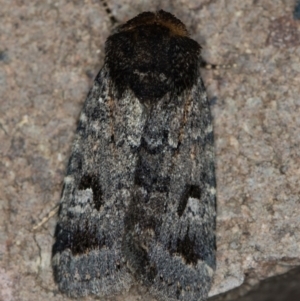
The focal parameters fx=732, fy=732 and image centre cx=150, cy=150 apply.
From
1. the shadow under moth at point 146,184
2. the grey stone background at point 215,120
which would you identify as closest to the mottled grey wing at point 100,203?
the shadow under moth at point 146,184

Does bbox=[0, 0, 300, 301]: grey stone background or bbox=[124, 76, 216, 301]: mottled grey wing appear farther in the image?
bbox=[0, 0, 300, 301]: grey stone background

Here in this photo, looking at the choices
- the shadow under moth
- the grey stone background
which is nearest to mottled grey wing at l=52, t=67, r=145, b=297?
the shadow under moth

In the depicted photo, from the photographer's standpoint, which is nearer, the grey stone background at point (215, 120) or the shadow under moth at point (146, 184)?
the shadow under moth at point (146, 184)

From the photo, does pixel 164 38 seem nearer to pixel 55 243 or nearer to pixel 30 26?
pixel 30 26

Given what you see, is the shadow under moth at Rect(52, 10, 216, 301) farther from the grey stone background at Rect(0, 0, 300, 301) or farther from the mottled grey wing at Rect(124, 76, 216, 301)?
the grey stone background at Rect(0, 0, 300, 301)

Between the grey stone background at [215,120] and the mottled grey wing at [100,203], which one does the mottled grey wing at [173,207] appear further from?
the grey stone background at [215,120]

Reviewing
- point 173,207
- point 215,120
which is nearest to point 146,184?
→ point 173,207
